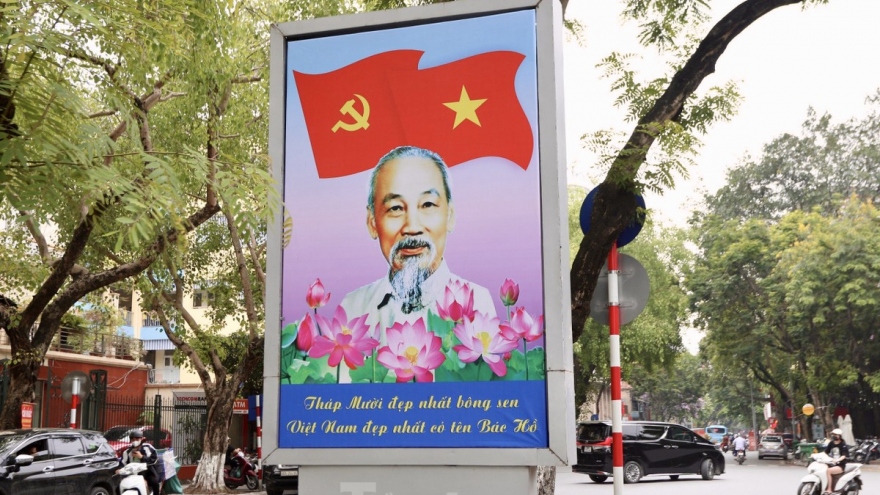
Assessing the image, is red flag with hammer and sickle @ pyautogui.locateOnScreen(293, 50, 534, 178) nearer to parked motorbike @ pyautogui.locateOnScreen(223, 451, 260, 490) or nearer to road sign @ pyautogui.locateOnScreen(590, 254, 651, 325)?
road sign @ pyautogui.locateOnScreen(590, 254, 651, 325)

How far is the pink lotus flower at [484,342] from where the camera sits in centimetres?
525

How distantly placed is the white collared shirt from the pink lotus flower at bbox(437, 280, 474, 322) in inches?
0.8

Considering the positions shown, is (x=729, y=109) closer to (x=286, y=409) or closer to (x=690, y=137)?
(x=690, y=137)

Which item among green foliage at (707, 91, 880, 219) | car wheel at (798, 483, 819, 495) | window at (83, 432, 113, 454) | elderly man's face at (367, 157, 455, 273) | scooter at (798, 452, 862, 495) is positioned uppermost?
green foliage at (707, 91, 880, 219)

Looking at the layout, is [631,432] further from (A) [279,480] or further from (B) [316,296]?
(B) [316,296]

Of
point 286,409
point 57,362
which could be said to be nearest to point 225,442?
point 57,362

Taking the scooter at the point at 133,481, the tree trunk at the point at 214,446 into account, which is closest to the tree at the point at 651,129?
the scooter at the point at 133,481

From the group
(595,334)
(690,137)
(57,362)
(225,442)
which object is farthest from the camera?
(595,334)

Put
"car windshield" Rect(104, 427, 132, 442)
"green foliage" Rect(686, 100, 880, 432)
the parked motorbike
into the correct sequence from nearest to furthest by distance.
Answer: "car windshield" Rect(104, 427, 132, 442) → the parked motorbike → "green foliage" Rect(686, 100, 880, 432)

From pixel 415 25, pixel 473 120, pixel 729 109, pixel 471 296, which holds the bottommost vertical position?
pixel 471 296

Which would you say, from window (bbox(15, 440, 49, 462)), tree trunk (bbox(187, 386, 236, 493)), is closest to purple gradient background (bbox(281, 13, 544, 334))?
window (bbox(15, 440, 49, 462))

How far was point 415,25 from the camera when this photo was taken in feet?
18.7

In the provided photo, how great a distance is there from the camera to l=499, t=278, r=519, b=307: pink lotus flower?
528 centimetres

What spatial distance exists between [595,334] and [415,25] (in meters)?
32.3
